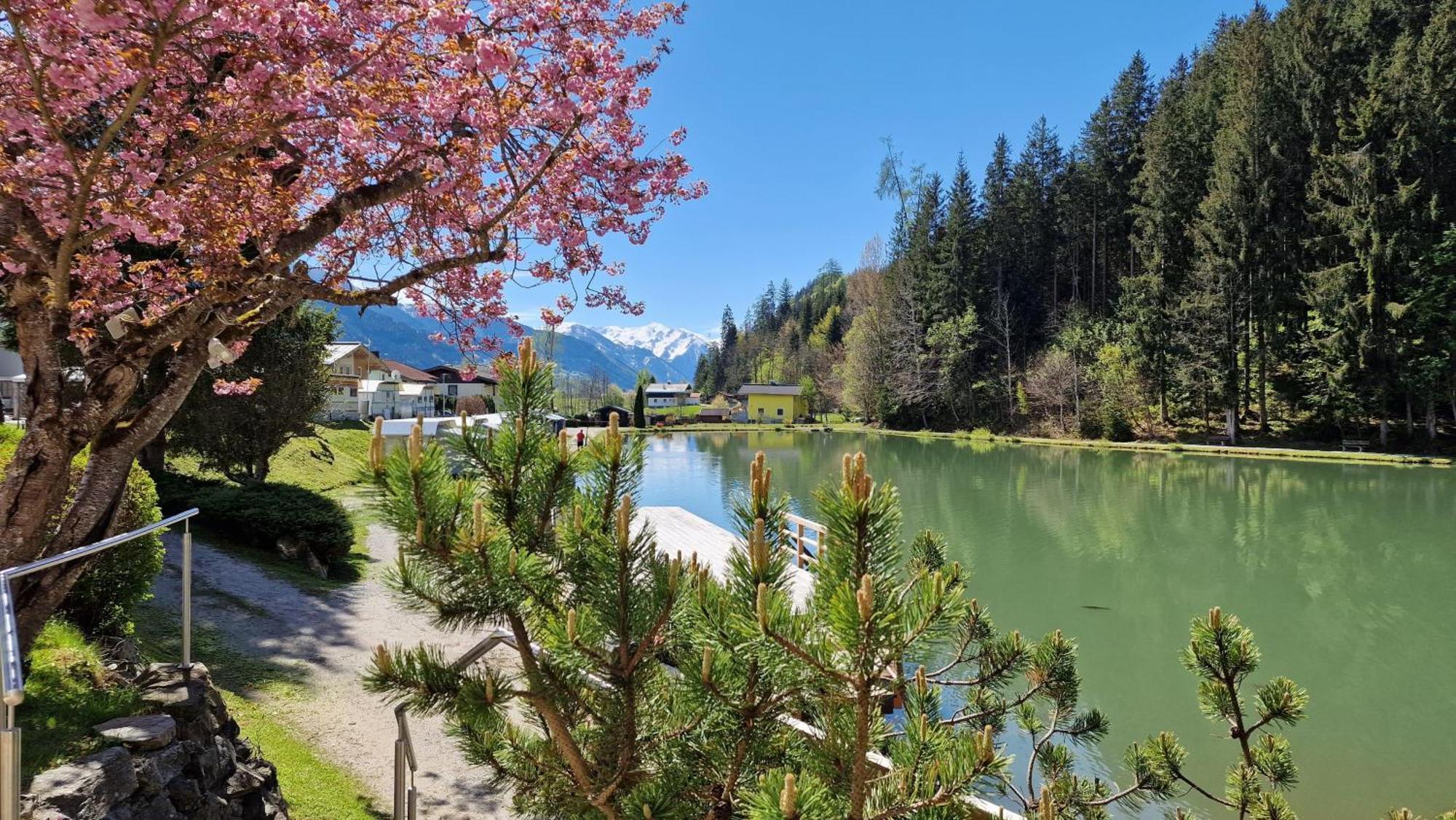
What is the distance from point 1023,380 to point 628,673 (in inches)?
1666

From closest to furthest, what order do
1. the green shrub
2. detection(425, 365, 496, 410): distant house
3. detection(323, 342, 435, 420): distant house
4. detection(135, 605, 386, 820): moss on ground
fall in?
detection(135, 605, 386, 820): moss on ground < the green shrub < detection(323, 342, 435, 420): distant house < detection(425, 365, 496, 410): distant house

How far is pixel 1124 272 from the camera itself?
41.5 meters

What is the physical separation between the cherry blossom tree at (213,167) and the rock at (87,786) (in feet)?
2.22

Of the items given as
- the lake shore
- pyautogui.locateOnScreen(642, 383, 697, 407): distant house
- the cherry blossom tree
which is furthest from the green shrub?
pyautogui.locateOnScreen(642, 383, 697, 407): distant house

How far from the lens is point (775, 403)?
5866 centimetres

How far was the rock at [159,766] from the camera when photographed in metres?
2.22

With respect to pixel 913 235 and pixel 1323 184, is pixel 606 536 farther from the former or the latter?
pixel 913 235

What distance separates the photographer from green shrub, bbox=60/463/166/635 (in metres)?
3.57

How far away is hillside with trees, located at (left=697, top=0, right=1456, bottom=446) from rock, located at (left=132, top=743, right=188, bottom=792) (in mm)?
33732

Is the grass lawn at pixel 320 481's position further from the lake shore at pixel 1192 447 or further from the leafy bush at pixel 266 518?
the lake shore at pixel 1192 447

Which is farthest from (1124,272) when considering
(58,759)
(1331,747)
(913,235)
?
(58,759)

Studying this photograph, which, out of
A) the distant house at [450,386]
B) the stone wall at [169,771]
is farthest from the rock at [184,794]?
the distant house at [450,386]

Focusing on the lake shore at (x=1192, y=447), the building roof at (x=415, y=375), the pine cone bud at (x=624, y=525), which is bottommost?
the lake shore at (x=1192, y=447)

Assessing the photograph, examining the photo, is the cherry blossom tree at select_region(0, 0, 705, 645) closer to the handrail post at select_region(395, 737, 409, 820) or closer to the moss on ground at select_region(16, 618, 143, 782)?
the moss on ground at select_region(16, 618, 143, 782)
